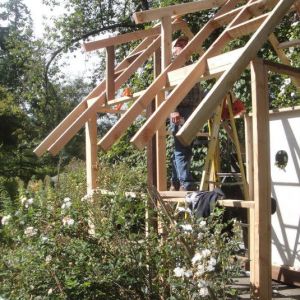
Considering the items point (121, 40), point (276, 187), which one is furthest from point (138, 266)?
point (121, 40)

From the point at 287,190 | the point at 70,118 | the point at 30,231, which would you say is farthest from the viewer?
the point at 70,118

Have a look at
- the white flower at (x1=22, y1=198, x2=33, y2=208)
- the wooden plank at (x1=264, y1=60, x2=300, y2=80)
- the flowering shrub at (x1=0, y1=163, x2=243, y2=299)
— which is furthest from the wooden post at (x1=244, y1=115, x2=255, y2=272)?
the white flower at (x1=22, y1=198, x2=33, y2=208)

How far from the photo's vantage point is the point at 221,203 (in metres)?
4.22

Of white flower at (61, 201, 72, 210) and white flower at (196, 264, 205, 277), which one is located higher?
white flower at (61, 201, 72, 210)

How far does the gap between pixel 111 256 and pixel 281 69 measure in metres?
2.07

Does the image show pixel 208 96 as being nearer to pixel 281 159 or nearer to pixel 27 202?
pixel 27 202

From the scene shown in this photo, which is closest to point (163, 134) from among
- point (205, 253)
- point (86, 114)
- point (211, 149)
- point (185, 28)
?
point (211, 149)

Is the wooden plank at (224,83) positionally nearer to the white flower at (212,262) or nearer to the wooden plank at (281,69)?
the wooden plank at (281,69)

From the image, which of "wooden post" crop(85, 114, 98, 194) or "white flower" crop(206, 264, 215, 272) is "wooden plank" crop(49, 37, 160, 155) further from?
"white flower" crop(206, 264, 215, 272)

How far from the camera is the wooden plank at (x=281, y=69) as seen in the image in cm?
407

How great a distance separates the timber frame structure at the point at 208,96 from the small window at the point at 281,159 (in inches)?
16.0

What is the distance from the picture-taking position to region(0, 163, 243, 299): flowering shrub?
3.43 metres

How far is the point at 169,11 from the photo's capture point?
5.32 m

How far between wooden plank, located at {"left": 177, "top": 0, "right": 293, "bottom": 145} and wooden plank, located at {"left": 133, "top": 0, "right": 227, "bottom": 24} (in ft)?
4.91
